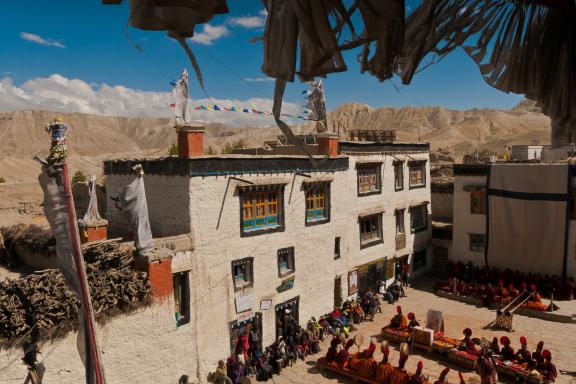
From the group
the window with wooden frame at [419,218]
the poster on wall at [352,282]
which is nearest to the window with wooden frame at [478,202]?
the window with wooden frame at [419,218]

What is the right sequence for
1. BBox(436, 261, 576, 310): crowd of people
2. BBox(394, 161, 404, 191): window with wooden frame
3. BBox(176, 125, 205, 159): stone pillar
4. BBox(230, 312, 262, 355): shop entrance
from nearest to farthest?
BBox(176, 125, 205, 159): stone pillar, BBox(230, 312, 262, 355): shop entrance, BBox(436, 261, 576, 310): crowd of people, BBox(394, 161, 404, 191): window with wooden frame

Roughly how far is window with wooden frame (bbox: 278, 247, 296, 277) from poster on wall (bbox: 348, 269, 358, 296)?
447cm

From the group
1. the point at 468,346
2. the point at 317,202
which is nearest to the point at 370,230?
the point at 317,202

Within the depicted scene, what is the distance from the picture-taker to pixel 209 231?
1580 cm

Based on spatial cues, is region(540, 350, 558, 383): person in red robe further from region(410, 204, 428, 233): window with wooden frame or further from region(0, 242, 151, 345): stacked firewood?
region(410, 204, 428, 233): window with wooden frame

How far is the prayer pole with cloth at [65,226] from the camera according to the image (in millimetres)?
7902

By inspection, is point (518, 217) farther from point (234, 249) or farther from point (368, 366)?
point (234, 249)

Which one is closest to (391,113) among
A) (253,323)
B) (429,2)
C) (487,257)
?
(487,257)

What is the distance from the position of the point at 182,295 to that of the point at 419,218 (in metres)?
18.1

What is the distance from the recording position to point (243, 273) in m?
17.1

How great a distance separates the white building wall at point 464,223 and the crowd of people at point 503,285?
0.82 metres

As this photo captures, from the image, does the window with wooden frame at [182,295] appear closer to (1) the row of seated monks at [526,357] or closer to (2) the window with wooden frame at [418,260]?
(1) the row of seated monks at [526,357]

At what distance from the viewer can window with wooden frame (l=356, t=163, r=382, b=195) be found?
23.5m

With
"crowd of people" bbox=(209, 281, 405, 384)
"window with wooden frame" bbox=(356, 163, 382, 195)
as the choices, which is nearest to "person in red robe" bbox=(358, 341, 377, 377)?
"crowd of people" bbox=(209, 281, 405, 384)
